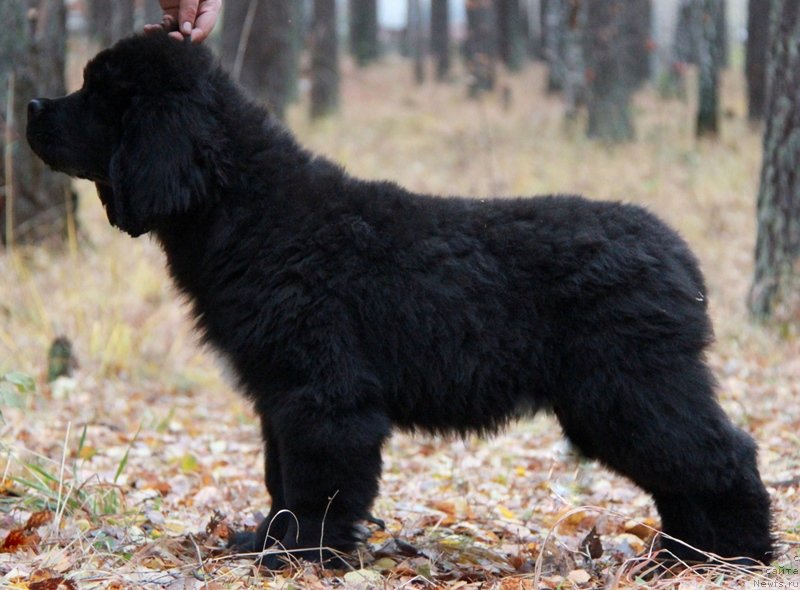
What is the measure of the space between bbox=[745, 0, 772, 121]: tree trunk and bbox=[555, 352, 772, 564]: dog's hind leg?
16017mm

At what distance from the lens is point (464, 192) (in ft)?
45.0

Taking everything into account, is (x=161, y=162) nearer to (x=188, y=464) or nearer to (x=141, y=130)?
(x=141, y=130)

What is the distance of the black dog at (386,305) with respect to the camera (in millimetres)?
3520

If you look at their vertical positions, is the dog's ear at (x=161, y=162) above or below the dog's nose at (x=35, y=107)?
below

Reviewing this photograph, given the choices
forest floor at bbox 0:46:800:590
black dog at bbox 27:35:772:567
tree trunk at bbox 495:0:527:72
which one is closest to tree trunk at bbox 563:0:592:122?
forest floor at bbox 0:46:800:590

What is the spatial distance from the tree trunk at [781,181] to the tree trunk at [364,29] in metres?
30.5

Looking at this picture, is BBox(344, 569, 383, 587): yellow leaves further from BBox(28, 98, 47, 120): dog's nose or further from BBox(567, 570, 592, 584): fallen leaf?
BBox(28, 98, 47, 120): dog's nose

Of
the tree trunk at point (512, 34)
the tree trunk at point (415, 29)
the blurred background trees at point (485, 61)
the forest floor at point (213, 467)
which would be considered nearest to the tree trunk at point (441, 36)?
the blurred background trees at point (485, 61)

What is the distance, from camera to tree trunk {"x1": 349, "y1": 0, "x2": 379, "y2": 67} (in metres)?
36.6

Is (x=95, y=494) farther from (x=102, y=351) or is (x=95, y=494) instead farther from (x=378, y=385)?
(x=102, y=351)

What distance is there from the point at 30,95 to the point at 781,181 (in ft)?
19.7

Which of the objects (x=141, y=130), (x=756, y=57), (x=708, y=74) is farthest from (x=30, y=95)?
(x=756, y=57)

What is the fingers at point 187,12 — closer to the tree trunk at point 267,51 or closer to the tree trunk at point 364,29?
the tree trunk at point 267,51

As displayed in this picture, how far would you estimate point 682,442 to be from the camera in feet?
11.6
